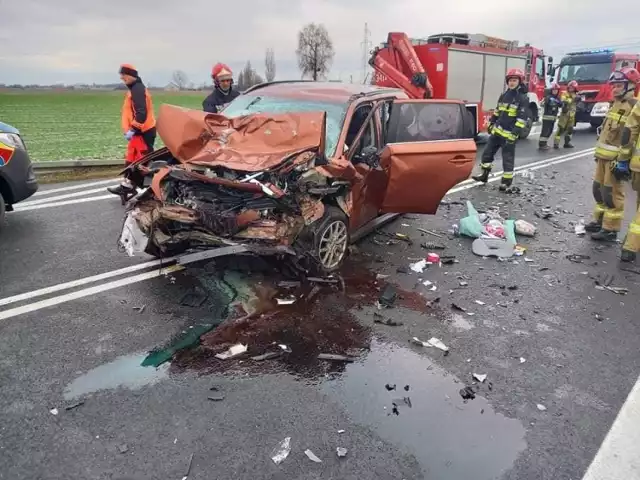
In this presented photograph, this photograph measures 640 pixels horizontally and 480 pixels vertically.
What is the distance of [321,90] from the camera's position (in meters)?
5.68

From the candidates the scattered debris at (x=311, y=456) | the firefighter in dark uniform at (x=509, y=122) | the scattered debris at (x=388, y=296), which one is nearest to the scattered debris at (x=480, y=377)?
the scattered debris at (x=388, y=296)

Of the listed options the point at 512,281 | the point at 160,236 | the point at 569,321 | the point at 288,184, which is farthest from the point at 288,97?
the point at 569,321

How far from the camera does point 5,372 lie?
3262 mm

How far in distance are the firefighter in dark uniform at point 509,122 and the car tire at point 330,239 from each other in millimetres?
5222

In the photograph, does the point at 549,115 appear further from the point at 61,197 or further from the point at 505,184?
the point at 61,197

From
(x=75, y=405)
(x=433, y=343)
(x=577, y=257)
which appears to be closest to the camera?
(x=75, y=405)

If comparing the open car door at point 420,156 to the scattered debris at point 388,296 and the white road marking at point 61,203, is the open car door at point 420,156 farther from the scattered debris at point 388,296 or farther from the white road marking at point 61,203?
the white road marking at point 61,203

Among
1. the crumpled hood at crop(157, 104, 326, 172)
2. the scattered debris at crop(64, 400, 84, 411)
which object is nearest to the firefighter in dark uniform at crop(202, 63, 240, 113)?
the crumpled hood at crop(157, 104, 326, 172)

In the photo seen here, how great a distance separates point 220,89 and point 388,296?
15.2 feet

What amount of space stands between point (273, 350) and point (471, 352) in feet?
4.80

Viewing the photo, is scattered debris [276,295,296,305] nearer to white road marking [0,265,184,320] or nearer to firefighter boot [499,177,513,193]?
white road marking [0,265,184,320]

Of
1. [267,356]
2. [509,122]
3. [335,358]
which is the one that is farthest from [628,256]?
[267,356]

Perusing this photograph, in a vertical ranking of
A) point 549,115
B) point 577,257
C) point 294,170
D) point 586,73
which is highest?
point 586,73

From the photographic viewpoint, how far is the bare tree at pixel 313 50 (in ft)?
170
